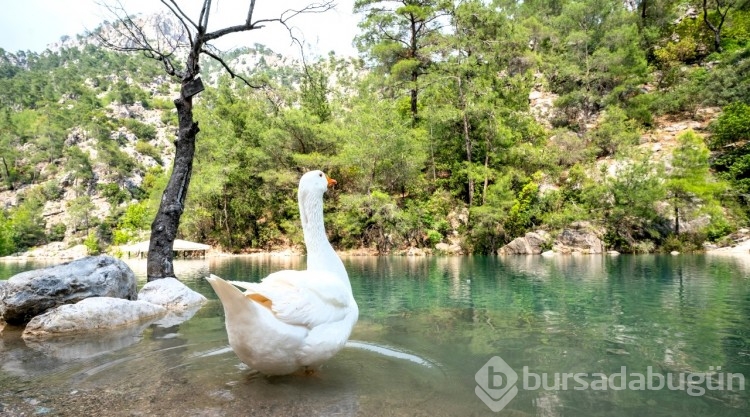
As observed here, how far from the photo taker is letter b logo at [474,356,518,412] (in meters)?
2.94

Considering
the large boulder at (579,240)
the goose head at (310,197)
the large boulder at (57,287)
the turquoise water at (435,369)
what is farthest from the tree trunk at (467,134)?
the goose head at (310,197)

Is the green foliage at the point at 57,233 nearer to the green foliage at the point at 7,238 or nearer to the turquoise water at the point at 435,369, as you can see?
the green foliage at the point at 7,238

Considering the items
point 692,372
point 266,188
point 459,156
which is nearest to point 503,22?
point 459,156

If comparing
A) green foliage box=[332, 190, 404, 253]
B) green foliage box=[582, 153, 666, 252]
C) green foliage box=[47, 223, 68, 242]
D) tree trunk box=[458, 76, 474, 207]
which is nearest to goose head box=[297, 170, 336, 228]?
green foliage box=[332, 190, 404, 253]

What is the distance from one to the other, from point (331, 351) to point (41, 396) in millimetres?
2086

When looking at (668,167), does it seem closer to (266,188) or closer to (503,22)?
(503,22)

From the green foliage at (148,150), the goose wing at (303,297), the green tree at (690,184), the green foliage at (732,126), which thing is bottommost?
the goose wing at (303,297)

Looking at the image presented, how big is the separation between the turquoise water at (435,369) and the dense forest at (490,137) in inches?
789

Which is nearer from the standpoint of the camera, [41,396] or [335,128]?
[41,396]

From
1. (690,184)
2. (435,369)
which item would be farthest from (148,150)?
(435,369)

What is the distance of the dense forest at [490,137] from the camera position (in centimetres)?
2578

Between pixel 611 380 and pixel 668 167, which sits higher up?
pixel 668 167

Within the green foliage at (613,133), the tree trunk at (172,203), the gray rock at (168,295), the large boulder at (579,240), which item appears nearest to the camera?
the gray rock at (168,295)

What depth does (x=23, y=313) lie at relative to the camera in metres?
5.66
